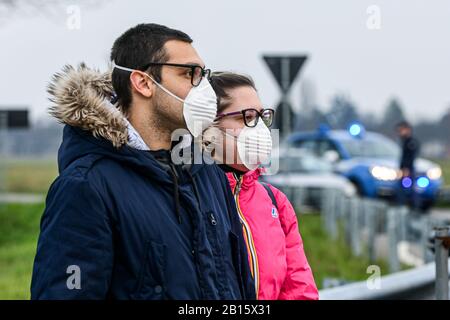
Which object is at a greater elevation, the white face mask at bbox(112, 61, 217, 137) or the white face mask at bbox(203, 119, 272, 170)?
the white face mask at bbox(112, 61, 217, 137)

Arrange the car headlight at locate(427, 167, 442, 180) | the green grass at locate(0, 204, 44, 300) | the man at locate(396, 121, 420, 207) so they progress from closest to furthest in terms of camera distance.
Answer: the green grass at locate(0, 204, 44, 300)
the man at locate(396, 121, 420, 207)
the car headlight at locate(427, 167, 442, 180)

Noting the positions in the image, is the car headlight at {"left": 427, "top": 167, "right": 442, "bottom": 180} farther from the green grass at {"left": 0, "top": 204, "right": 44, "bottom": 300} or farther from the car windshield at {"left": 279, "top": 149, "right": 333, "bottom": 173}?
the green grass at {"left": 0, "top": 204, "right": 44, "bottom": 300}

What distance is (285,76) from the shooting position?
11.2 metres

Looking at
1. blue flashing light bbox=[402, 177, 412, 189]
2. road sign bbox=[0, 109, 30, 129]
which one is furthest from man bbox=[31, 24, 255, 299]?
blue flashing light bbox=[402, 177, 412, 189]

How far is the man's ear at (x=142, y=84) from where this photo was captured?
2.77 meters

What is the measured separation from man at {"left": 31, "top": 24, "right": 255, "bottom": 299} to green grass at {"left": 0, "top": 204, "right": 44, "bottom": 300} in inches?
159

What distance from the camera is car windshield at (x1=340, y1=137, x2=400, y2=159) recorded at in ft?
72.7

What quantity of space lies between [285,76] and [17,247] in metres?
4.86

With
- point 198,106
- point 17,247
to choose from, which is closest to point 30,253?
point 17,247

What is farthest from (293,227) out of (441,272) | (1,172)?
(1,172)

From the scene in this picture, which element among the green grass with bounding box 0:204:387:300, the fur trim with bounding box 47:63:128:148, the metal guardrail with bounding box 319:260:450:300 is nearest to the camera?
the fur trim with bounding box 47:63:128:148

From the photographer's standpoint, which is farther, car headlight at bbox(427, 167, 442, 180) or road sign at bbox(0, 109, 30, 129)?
car headlight at bbox(427, 167, 442, 180)
